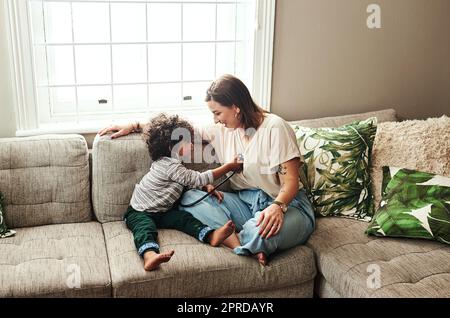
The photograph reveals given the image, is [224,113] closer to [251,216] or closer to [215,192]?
[215,192]

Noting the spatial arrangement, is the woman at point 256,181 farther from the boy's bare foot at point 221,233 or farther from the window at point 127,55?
the window at point 127,55

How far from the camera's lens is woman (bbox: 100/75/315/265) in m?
2.41

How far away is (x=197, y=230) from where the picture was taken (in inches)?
97.3

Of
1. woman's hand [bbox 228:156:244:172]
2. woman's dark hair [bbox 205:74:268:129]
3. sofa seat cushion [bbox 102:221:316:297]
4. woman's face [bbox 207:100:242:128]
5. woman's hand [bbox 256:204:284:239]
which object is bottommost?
sofa seat cushion [bbox 102:221:316:297]

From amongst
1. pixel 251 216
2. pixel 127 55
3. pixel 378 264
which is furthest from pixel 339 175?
pixel 127 55

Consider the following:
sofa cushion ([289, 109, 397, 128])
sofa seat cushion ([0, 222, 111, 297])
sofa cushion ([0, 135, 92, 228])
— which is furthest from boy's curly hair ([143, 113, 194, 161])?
sofa cushion ([289, 109, 397, 128])

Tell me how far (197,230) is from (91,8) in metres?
1.28

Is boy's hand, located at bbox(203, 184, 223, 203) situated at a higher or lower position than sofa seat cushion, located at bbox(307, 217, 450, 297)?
higher

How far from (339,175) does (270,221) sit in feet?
1.85

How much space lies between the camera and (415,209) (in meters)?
2.46

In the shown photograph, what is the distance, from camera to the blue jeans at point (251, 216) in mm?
2355

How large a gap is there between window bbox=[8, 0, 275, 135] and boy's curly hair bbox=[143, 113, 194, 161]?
1.51ft

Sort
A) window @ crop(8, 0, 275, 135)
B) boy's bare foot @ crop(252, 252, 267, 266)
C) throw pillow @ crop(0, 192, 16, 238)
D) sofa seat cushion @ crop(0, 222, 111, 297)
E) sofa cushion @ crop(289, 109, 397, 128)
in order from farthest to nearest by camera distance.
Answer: sofa cushion @ crop(289, 109, 397, 128) < window @ crop(8, 0, 275, 135) < throw pillow @ crop(0, 192, 16, 238) < boy's bare foot @ crop(252, 252, 267, 266) < sofa seat cushion @ crop(0, 222, 111, 297)

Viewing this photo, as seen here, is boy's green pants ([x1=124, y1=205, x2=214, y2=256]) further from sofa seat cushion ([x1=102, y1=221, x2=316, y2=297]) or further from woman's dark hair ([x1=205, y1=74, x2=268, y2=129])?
woman's dark hair ([x1=205, y1=74, x2=268, y2=129])
